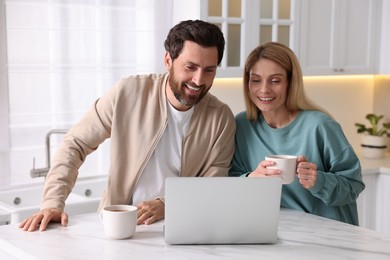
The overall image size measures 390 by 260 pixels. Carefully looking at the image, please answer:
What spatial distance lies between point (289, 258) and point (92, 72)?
216cm

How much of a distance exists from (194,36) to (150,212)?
2.22 feet

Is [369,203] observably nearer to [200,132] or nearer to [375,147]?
[375,147]

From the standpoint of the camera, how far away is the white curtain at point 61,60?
337cm

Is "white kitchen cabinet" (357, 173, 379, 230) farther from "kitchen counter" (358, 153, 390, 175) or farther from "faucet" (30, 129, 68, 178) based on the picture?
"faucet" (30, 129, 68, 178)

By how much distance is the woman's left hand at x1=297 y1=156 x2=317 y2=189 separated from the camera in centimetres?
217

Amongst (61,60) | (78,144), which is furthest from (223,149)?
(61,60)

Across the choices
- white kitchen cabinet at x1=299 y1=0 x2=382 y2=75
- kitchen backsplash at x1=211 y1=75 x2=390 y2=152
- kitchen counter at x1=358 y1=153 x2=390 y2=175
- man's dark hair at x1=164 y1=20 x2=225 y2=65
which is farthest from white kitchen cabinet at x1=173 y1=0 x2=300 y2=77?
man's dark hair at x1=164 y1=20 x2=225 y2=65

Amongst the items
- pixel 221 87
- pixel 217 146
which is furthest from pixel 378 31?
pixel 217 146

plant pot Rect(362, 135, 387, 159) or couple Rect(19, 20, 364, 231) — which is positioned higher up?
couple Rect(19, 20, 364, 231)

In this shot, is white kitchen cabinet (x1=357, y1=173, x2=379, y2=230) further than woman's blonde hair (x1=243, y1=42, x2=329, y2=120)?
Yes

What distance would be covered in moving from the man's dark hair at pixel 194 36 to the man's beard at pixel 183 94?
9cm

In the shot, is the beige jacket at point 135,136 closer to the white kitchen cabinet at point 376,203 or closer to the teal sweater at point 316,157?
the teal sweater at point 316,157

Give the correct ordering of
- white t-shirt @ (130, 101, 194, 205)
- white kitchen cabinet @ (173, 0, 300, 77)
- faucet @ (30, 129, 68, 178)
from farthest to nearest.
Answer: white kitchen cabinet @ (173, 0, 300, 77)
faucet @ (30, 129, 68, 178)
white t-shirt @ (130, 101, 194, 205)

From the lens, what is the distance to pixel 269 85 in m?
2.48
